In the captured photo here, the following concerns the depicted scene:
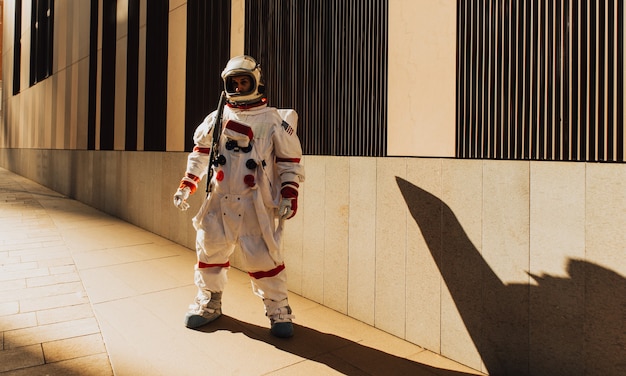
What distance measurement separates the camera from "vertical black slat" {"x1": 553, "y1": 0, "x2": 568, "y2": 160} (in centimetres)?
238

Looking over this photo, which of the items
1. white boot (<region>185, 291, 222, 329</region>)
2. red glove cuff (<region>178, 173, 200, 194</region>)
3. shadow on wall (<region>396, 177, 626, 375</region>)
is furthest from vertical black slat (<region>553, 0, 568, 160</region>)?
white boot (<region>185, 291, 222, 329</region>)

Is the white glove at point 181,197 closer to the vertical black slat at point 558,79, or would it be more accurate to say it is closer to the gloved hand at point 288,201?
the gloved hand at point 288,201

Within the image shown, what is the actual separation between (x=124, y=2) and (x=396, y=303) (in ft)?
24.9

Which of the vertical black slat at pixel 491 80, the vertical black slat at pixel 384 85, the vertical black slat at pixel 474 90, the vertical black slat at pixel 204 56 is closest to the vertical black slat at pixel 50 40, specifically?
the vertical black slat at pixel 204 56

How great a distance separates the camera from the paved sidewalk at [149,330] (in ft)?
8.77

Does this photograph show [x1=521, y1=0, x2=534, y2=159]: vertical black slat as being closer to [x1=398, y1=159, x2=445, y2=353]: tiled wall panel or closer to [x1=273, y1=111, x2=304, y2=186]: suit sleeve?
[x1=398, y1=159, x2=445, y2=353]: tiled wall panel

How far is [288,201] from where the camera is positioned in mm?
2977

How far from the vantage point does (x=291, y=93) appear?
428 centimetres

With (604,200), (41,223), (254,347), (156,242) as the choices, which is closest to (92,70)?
(41,223)

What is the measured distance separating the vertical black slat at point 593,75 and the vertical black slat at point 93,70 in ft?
30.6

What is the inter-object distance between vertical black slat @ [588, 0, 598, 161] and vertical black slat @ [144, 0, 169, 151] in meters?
5.63

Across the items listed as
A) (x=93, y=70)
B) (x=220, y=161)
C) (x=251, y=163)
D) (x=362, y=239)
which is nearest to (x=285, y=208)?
(x=251, y=163)

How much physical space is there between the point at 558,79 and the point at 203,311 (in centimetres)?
293

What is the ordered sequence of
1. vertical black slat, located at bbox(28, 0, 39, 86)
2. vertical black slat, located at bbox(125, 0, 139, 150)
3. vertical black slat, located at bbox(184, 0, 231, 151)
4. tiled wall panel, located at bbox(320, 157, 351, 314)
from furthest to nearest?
vertical black slat, located at bbox(28, 0, 39, 86)
vertical black slat, located at bbox(125, 0, 139, 150)
vertical black slat, located at bbox(184, 0, 231, 151)
tiled wall panel, located at bbox(320, 157, 351, 314)
